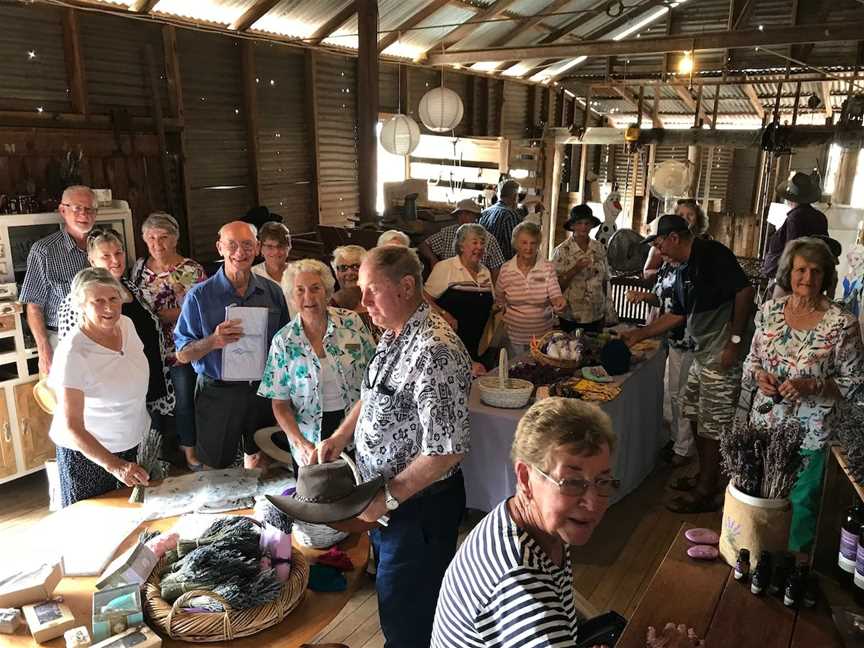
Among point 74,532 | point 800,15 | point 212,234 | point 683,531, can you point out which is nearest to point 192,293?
point 74,532

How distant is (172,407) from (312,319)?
4.79 ft

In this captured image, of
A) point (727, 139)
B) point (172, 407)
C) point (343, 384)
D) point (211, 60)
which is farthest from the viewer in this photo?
point (727, 139)

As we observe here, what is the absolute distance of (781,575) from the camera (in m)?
1.87

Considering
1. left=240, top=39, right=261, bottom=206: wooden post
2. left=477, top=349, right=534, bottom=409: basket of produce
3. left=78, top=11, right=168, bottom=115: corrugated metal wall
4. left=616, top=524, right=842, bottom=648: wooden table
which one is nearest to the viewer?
left=616, top=524, right=842, bottom=648: wooden table

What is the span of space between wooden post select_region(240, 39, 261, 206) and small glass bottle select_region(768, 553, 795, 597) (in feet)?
22.0

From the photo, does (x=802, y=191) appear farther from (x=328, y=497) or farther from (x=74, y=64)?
(x=74, y=64)

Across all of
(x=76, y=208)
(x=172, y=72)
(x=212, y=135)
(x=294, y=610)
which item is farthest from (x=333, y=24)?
(x=294, y=610)

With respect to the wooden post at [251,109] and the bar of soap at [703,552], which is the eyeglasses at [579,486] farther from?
the wooden post at [251,109]

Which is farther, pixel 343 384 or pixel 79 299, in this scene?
pixel 343 384

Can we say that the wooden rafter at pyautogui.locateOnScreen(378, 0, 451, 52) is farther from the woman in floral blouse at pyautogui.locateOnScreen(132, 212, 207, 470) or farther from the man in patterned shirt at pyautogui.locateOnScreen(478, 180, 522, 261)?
the woman in floral blouse at pyautogui.locateOnScreen(132, 212, 207, 470)

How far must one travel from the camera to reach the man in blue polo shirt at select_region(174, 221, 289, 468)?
342cm

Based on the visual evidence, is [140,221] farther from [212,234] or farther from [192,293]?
[192,293]

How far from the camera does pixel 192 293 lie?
344 cm

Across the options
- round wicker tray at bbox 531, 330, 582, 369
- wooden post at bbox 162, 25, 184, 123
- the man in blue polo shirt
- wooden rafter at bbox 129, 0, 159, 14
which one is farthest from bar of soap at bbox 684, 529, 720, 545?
wooden rafter at bbox 129, 0, 159, 14
